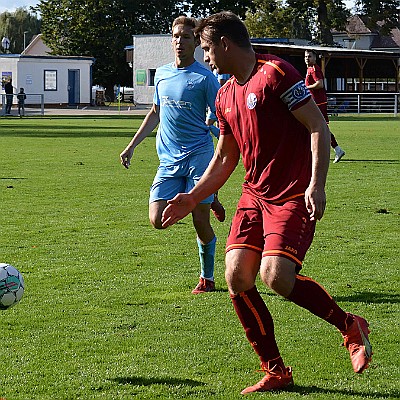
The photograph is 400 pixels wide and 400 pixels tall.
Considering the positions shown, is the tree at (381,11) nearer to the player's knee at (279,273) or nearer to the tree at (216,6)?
the tree at (216,6)

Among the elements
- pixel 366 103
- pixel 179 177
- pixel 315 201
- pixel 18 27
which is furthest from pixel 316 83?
pixel 18 27

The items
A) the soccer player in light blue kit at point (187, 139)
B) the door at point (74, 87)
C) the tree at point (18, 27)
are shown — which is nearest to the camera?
the soccer player in light blue kit at point (187, 139)

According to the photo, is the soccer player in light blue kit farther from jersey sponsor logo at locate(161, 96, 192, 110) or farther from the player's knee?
the player's knee

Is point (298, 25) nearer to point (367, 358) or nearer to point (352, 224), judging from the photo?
point (352, 224)

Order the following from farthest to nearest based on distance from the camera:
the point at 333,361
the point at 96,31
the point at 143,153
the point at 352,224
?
the point at 96,31 < the point at 143,153 < the point at 352,224 < the point at 333,361

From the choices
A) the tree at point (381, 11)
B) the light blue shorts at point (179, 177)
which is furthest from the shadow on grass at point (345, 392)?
the tree at point (381, 11)

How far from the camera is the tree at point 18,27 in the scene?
4771 inches

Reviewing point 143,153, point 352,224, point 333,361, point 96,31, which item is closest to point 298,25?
point 96,31

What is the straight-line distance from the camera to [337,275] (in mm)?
8555

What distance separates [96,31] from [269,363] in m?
73.8

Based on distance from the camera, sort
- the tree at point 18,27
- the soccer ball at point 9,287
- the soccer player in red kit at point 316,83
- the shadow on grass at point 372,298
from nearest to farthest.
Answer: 1. the soccer ball at point 9,287
2. the shadow on grass at point 372,298
3. the soccer player in red kit at point 316,83
4. the tree at point 18,27

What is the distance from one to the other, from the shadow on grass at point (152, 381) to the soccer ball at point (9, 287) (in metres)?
0.97

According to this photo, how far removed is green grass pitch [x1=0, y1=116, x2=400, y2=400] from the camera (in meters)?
5.52

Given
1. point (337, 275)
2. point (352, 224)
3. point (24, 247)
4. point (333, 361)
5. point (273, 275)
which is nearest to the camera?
point (273, 275)
